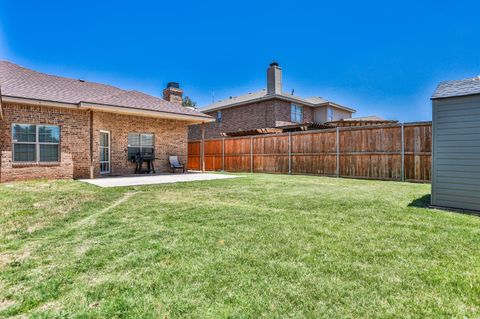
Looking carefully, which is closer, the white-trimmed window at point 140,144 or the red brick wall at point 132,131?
the red brick wall at point 132,131

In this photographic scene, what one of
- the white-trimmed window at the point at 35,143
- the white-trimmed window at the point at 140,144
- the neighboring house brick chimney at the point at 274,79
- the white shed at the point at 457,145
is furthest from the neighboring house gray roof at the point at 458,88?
the neighboring house brick chimney at the point at 274,79

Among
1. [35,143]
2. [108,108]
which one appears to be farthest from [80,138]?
[108,108]

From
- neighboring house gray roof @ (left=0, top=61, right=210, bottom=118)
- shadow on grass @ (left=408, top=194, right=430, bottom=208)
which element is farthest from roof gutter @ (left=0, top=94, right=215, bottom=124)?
shadow on grass @ (left=408, top=194, right=430, bottom=208)

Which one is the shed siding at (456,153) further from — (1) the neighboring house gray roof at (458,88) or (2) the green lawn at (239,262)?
(2) the green lawn at (239,262)

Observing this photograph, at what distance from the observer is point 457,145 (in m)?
5.30

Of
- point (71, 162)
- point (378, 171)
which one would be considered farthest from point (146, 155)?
point (378, 171)

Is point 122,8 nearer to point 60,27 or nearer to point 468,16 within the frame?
point 60,27

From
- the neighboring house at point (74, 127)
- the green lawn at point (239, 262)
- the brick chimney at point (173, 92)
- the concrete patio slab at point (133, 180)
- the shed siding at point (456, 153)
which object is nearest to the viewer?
the green lawn at point (239, 262)

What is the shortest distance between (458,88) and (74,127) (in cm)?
1266

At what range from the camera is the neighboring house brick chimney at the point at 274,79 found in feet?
69.4

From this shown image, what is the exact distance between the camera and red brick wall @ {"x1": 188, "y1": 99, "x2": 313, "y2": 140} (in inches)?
829

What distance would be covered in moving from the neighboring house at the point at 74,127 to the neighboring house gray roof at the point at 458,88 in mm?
10898

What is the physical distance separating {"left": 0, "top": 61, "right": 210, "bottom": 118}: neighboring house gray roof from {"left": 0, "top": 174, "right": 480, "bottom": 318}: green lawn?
6963 millimetres

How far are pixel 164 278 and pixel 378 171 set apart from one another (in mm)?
10694
